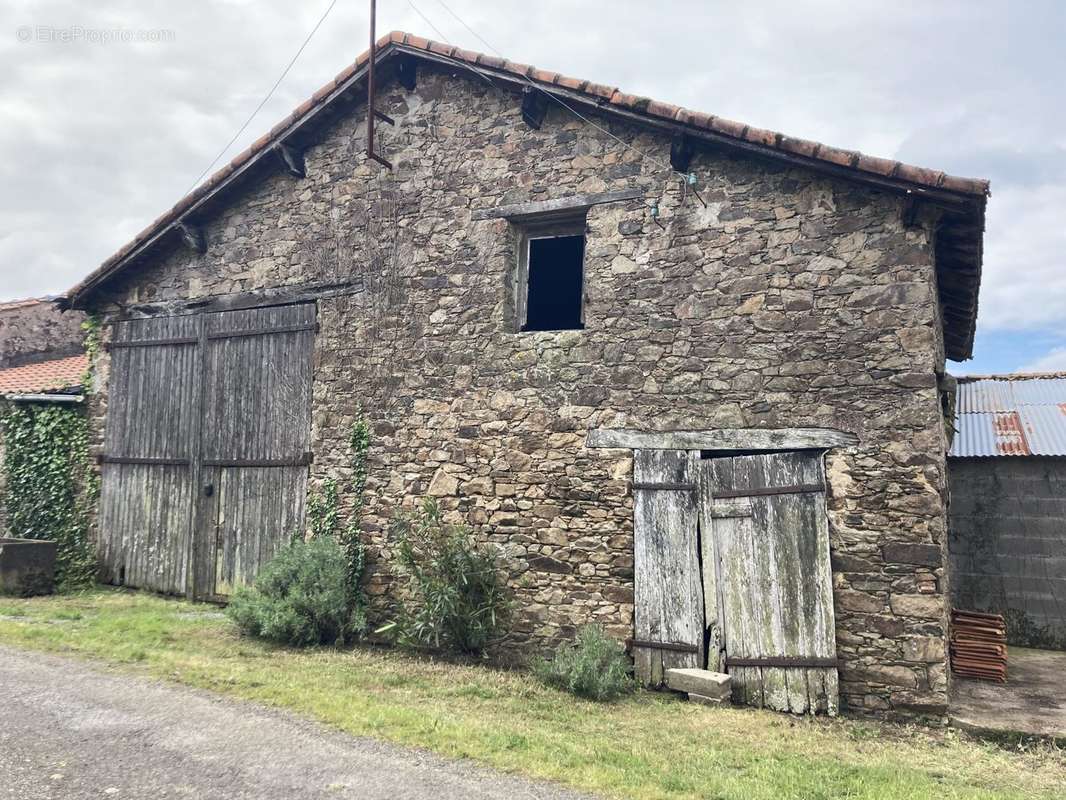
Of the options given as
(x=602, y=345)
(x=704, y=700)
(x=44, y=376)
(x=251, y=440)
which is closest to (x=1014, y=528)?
(x=704, y=700)

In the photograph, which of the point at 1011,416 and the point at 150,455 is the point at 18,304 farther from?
the point at 1011,416

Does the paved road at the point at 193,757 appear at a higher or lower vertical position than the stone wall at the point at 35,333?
lower

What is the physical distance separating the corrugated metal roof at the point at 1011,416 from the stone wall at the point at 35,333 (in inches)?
620

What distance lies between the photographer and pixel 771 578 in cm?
630

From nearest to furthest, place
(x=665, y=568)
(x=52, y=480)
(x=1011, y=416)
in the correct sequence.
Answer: (x=665, y=568)
(x=1011, y=416)
(x=52, y=480)

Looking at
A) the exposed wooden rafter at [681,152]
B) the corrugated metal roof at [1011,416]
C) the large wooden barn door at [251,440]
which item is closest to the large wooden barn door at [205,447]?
the large wooden barn door at [251,440]

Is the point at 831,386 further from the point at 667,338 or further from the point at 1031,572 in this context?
the point at 1031,572

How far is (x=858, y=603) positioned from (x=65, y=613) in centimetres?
800

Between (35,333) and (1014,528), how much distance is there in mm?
17077

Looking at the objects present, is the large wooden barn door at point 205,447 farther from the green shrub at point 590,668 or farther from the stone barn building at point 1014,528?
the stone barn building at point 1014,528

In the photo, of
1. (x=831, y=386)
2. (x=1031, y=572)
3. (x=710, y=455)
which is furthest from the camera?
(x=1031, y=572)

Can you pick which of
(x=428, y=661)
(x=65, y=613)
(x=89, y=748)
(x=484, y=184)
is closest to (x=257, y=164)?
(x=484, y=184)

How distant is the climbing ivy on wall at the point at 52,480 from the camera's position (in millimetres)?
10070

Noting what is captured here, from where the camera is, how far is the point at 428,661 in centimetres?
728
